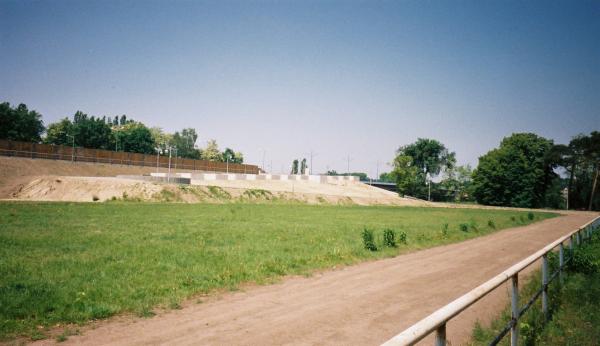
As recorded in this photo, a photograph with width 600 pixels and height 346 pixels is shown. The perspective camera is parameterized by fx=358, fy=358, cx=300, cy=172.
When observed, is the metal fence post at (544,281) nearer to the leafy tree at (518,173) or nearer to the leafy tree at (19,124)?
the leafy tree at (518,173)

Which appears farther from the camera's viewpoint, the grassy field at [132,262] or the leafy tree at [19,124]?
the leafy tree at [19,124]

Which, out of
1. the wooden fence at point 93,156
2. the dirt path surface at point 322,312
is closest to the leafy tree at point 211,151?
the wooden fence at point 93,156

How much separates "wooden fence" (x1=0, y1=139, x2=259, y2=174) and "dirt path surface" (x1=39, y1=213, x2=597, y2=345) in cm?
7936

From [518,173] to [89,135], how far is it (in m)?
119

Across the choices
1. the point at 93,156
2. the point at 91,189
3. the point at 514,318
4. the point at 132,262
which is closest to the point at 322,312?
the point at 514,318

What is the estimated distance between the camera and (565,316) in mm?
7156

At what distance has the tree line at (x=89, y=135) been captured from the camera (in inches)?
3551

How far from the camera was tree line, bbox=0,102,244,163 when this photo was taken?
90.2 meters

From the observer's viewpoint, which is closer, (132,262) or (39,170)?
(132,262)

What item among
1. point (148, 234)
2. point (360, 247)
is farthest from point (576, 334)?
point (148, 234)

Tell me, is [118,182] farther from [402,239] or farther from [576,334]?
[576,334]

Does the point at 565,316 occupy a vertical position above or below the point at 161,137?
below

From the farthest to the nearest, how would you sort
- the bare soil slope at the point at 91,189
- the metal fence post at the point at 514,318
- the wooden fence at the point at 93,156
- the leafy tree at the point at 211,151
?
1. the leafy tree at the point at 211,151
2. the wooden fence at the point at 93,156
3. the bare soil slope at the point at 91,189
4. the metal fence post at the point at 514,318

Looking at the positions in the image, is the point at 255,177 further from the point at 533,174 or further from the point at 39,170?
the point at 533,174
